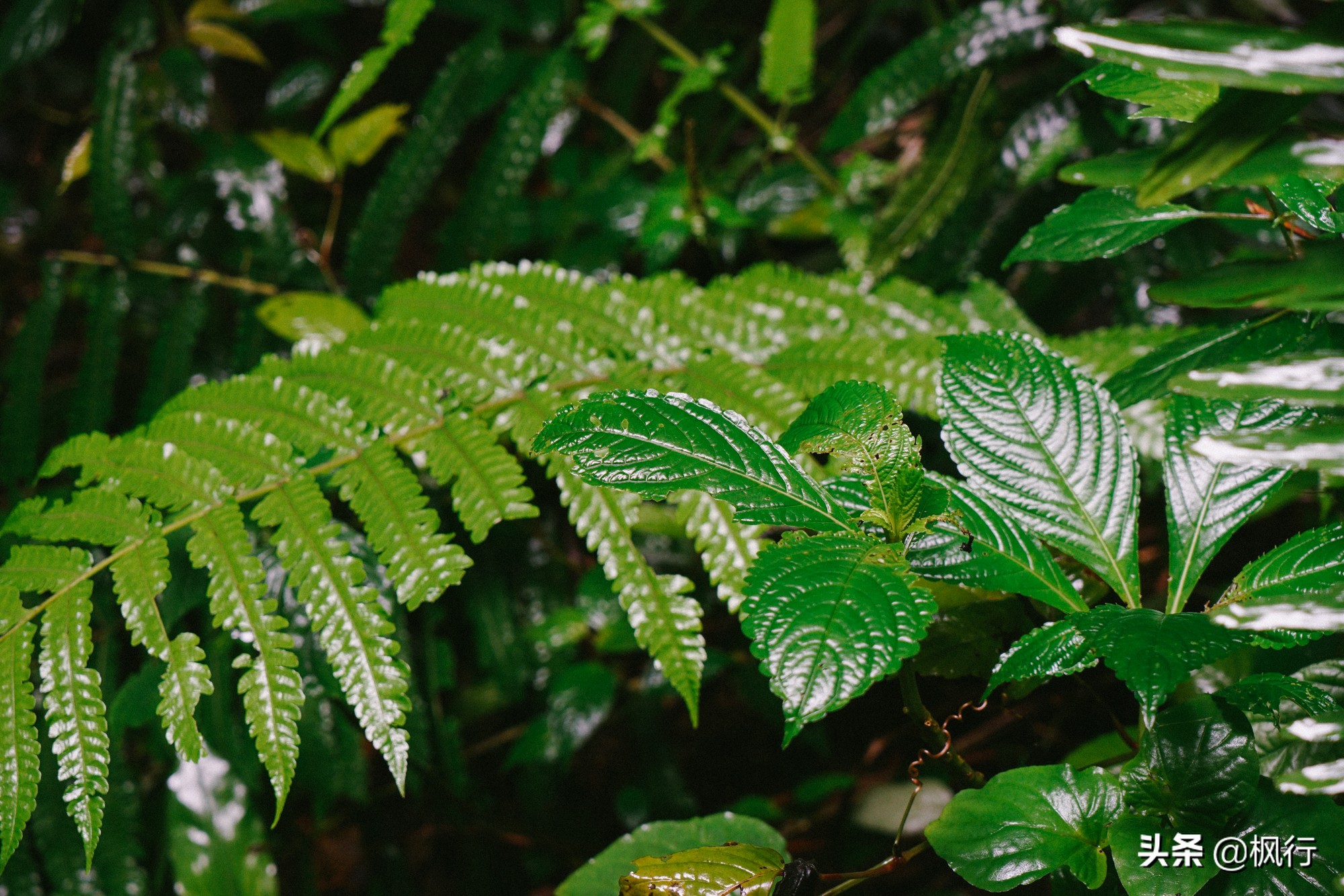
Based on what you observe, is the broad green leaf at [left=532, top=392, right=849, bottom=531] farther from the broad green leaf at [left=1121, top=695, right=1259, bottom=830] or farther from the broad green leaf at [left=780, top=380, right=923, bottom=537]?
the broad green leaf at [left=1121, top=695, right=1259, bottom=830]

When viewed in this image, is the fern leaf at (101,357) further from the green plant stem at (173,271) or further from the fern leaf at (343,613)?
the fern leaf at (343,613)

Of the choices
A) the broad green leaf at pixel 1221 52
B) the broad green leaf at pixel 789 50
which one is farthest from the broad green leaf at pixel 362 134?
the broad green leaf at pixel 1221 52

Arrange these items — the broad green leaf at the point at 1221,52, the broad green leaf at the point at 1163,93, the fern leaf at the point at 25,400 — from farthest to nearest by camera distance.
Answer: the fern leaf at the point at 25,400
the broad green leaf at the point at 1163,93
the broad green leaf at the point at 1221,52

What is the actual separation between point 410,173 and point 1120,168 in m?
1.68

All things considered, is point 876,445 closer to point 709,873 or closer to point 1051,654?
point 1051,654

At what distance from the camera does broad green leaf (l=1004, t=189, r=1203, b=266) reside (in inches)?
35.2

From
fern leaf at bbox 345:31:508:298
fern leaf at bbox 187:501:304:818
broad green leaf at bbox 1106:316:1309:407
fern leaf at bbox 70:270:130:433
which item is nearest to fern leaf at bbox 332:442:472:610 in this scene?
fern leaf at bbox 187:501:304:818

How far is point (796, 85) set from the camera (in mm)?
1958

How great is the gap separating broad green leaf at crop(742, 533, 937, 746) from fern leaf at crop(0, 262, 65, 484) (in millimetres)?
2023

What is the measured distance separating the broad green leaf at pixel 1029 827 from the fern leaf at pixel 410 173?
5.99 feet

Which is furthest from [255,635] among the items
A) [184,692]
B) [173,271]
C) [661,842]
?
[173,271]

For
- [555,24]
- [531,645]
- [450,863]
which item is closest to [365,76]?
[555,24]

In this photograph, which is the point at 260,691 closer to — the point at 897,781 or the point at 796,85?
the point at 897,781

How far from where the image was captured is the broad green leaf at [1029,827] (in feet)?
2.37
